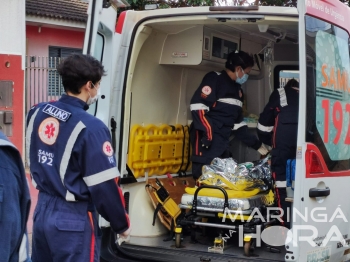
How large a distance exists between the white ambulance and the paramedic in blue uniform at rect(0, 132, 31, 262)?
206 centimetres

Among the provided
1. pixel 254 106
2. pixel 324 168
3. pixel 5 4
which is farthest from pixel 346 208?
pixel 5 4

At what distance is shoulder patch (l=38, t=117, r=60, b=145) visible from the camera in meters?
3.47

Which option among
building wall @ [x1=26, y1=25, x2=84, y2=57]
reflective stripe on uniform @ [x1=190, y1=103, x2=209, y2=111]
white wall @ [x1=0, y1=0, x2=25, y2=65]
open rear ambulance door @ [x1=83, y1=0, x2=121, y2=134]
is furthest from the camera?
building wall @ [x1=26, y1=25, x2=84, y2=57]

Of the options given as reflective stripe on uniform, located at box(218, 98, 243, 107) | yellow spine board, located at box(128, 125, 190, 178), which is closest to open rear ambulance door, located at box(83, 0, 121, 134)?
yellow spine board, located at box(128, 125, 190, 178)

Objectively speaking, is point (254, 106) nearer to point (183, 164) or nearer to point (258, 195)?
point (183, 164)

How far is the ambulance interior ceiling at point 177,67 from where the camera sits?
512 cm

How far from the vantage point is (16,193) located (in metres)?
2.24

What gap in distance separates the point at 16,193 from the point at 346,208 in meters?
2.91

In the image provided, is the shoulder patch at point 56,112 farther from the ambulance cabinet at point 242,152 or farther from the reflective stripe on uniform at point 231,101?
the ambulance cabinet at point 242,152

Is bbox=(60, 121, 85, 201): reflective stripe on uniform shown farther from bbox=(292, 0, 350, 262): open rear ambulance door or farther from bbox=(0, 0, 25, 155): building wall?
bbox=(0, 0, 25, 155): building wall

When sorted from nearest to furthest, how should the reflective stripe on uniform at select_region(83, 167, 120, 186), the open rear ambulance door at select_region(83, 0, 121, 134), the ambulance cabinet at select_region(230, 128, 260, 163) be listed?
1. the reflective stripe on uniform at select_region(83, 167, 120, 186)
2. the open rear ambulance door at select_region(83, 0, 121, 134)
3. the ambulance cabinet at select_region(230, 128, 260, 163)

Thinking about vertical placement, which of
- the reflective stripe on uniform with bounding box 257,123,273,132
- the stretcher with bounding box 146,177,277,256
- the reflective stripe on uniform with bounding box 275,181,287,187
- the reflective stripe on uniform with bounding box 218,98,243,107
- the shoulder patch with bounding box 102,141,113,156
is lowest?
the stretcher with bounding box 146,177,277,256

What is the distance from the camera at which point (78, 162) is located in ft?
11.2

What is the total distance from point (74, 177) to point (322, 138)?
1740 millimetres
